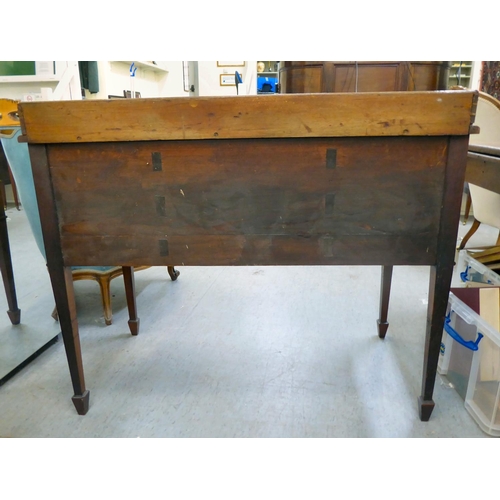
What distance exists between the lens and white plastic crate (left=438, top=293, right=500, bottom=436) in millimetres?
1103

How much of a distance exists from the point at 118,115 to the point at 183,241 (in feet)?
1.05

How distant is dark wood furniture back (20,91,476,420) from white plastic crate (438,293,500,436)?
0.63 feet

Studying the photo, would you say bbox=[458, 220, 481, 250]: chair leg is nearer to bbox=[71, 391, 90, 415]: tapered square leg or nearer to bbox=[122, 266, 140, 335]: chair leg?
bbox=[122, 266, 140, 335]: chair leg

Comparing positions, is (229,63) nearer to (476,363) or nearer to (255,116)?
(255,116)

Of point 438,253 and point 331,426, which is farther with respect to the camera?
point 331,426

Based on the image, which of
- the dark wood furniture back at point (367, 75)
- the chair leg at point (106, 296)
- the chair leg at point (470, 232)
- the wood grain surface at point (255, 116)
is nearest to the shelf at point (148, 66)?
the dark wood furniture back at point (367, 75)

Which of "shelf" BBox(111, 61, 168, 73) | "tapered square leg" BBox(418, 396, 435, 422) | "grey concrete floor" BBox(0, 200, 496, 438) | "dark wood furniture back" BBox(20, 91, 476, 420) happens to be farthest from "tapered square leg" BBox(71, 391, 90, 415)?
"shelf" BBox(111, 61, 168, 73)

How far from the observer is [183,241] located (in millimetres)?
1003

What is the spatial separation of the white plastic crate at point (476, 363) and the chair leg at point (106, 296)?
127cm

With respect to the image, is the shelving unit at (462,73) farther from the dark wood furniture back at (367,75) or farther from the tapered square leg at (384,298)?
the tapered square leg at (384,298)

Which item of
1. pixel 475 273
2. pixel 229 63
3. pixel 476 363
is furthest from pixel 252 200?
pixel 229 63

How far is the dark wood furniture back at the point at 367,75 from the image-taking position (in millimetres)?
3660

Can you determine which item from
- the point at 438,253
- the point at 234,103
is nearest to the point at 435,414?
the point at 438,253

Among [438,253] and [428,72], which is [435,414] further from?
[428,72]
